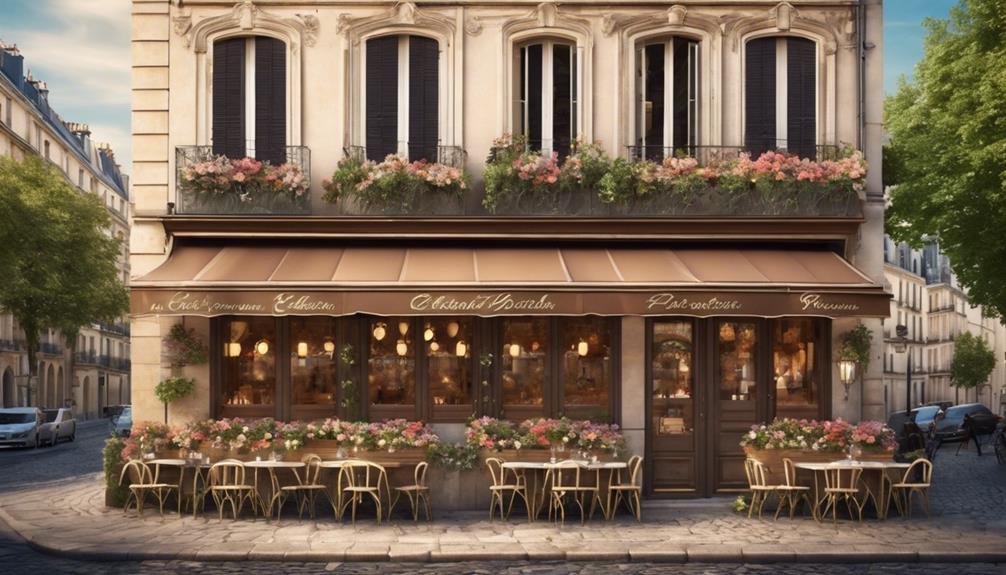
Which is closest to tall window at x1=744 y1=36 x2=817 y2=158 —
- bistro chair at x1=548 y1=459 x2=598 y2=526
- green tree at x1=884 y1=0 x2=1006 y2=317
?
bistro chair at x1=548 y1=459 x2=598 y2=526

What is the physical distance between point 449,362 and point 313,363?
206cm

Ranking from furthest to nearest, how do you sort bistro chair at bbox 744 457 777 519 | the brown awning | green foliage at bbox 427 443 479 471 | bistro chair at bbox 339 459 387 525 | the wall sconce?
the wall sconce
green foliage at bbox 427 443 479 471
bistro chair at bbox 744 457 777 519
the brown awning
bistro chair at bbox 339 459 387 525

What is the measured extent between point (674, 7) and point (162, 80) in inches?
315

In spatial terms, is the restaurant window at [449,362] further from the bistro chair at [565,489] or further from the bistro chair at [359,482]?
the bistro chair at [565,489]

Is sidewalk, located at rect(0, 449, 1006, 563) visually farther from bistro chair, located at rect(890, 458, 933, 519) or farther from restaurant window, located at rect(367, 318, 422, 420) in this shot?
restaurant window, located at rect(367, 318, 422, 420)

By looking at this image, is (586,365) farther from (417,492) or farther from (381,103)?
(381,103)

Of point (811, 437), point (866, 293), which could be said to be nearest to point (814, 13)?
point (866, 293)

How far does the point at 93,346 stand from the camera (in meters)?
77.8

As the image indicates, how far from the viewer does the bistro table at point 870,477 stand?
1402 centimetres

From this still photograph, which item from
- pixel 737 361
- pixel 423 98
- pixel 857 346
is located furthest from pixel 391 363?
pixel 857 346

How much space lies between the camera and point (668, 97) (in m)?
16.5

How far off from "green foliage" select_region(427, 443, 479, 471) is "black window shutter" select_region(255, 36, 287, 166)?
525 centimetres

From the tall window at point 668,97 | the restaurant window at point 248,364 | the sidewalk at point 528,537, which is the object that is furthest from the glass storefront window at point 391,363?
the tall window at point 668,97

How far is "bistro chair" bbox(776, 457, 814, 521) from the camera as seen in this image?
1428 cm
